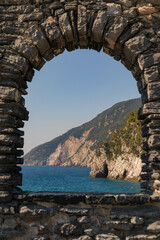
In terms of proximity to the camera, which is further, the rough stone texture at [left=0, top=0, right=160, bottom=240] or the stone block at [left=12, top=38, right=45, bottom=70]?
the stone block at [left=12, top=38, right=45, bottom=70]

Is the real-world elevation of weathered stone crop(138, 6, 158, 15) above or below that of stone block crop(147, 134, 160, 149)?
above

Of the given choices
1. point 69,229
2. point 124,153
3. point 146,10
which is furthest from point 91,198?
point 124,153

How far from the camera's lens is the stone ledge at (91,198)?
10.2ft

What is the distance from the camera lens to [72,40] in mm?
3996

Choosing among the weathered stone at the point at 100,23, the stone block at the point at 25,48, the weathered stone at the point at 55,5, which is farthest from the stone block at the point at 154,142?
the weathered stone at the point at 55,5

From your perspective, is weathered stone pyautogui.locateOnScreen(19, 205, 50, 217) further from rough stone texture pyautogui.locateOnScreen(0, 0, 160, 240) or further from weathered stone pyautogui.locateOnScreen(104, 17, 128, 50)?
weathered stone pyautogui.locateOnScreen(104, 17, 128, 50)

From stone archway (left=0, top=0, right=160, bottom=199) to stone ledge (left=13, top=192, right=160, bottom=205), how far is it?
0.38 meters

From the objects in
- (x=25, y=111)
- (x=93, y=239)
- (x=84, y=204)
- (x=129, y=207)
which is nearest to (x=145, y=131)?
(x=129, y=207)

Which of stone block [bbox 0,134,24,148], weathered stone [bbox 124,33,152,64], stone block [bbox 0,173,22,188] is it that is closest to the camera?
stone block [bbox 0,173,22,188]

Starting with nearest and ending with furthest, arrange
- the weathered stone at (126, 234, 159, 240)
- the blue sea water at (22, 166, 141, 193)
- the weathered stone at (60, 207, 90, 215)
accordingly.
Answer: the weathered stone at (126, 234, 159, 240)
the weathered stone at (60, 207, 90, 215)
the blue sea water at (22, 166, 141, 193)

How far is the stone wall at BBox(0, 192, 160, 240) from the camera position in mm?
3066

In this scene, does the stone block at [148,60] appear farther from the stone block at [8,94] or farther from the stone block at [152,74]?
the stone block at [8,94]


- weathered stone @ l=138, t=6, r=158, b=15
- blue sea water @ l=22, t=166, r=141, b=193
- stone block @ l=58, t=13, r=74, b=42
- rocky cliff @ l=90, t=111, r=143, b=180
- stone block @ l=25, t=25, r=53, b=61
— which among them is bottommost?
blue sea water @ l=22, t=166, r=141, b=193

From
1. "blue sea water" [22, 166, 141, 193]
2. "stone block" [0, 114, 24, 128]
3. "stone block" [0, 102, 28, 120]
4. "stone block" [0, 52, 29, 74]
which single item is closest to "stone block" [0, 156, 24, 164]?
"stone block" [0, 114, 24, 128]
